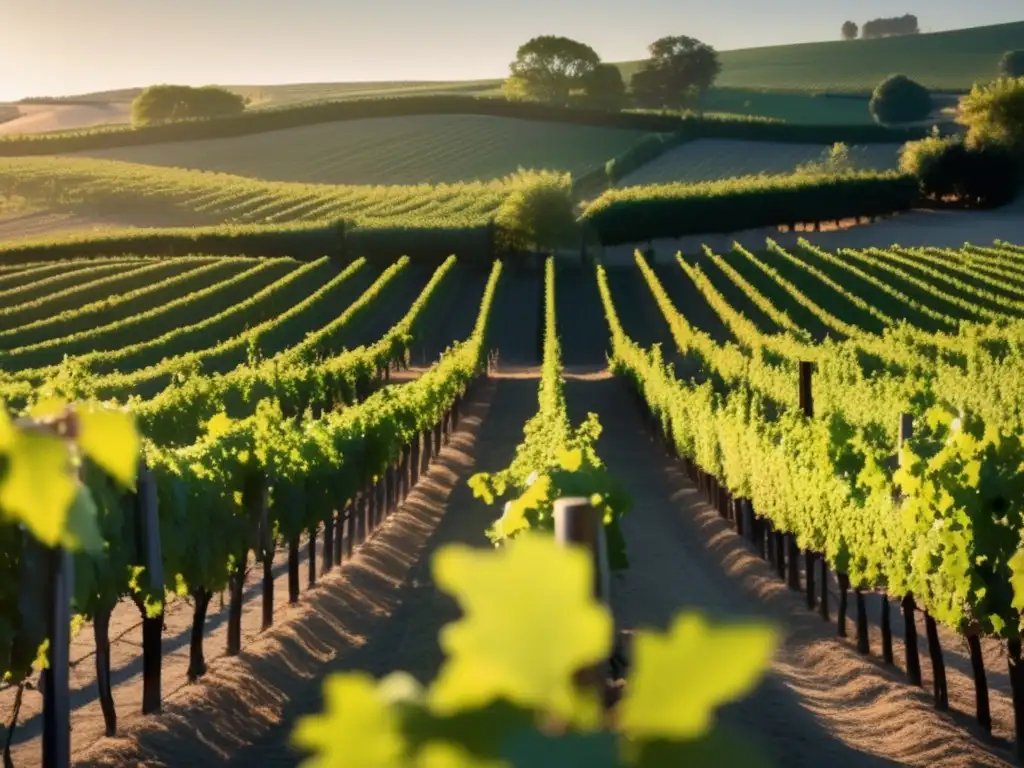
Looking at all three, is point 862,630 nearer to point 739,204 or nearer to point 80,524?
point 80,524

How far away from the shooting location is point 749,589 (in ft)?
47.0

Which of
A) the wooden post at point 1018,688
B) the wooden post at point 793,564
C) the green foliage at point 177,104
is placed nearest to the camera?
the wooden post at point 1018,688

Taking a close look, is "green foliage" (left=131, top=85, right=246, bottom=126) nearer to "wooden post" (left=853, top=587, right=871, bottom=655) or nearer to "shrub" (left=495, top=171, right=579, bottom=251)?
"shrub" (left=495, top=171, right=579, bottom=251)

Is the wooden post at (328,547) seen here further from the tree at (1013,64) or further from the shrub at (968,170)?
the tree at (1013,64)

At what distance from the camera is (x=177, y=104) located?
318 feet

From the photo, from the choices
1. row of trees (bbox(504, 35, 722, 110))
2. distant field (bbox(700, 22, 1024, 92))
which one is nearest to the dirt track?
row of trees (bbox(504, 35, 722, 110))

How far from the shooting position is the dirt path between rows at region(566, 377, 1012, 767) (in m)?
8.55

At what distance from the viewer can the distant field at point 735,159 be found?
75.4 meters

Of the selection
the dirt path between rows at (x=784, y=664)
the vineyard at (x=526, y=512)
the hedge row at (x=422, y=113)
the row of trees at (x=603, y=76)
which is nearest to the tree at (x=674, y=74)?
the row of trees at (x=603, y=76)

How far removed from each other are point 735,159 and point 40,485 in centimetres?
8019

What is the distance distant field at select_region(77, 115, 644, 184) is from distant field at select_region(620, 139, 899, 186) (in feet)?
13.1

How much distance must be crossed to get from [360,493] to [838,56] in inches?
4845

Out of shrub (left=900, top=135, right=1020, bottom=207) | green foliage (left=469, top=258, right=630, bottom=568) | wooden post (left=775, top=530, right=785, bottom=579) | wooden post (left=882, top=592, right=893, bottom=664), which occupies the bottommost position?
wooden post (left=775, top=530, right=785, bottom=579)

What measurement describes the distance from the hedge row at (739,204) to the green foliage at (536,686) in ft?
190
